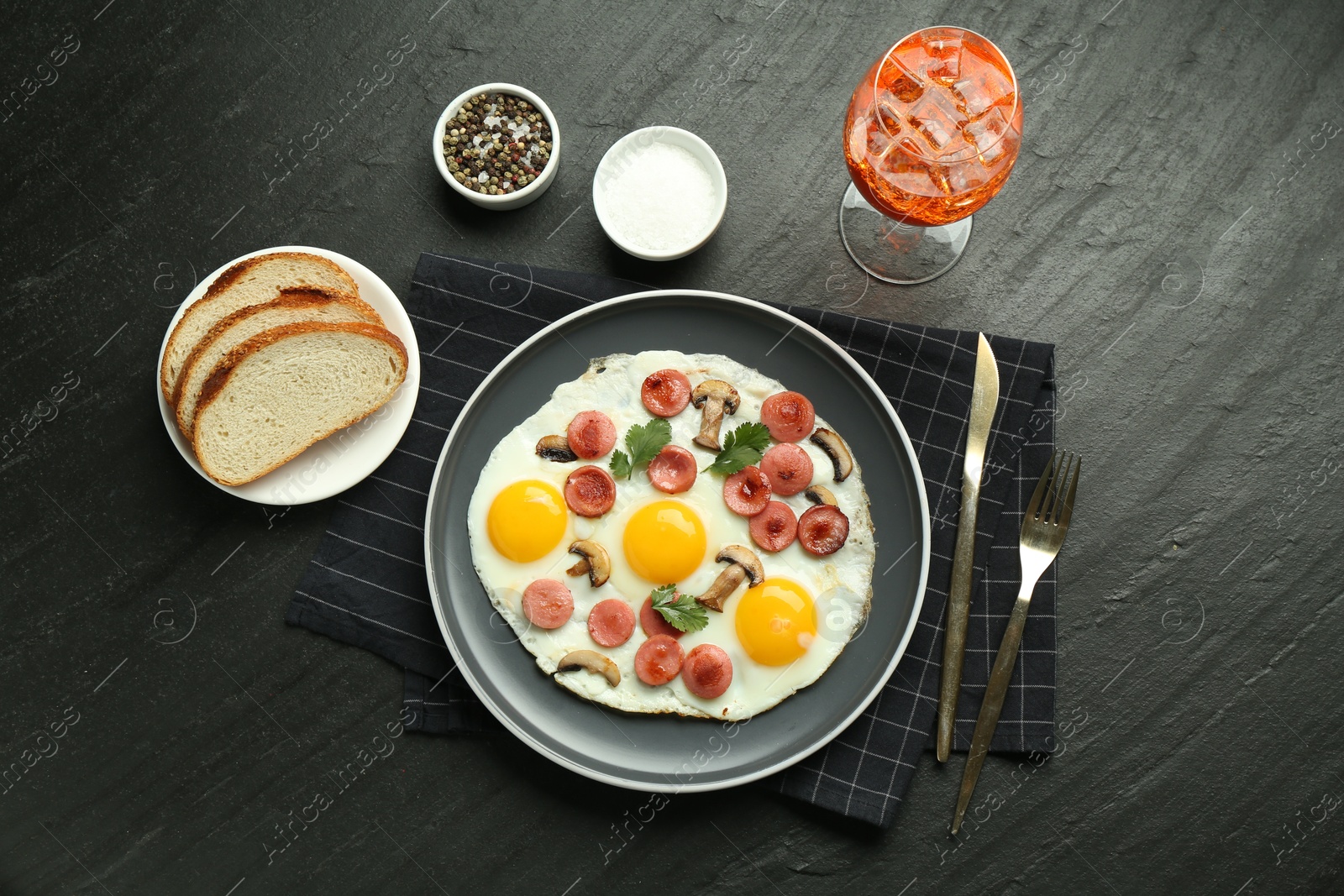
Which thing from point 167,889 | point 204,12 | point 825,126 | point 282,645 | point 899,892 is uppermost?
point 825,126

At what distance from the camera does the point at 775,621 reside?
3.30m

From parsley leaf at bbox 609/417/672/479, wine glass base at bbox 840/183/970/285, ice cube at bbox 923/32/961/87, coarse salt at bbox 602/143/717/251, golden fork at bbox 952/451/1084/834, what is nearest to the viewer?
ice cube at bbox 923/32/961/87

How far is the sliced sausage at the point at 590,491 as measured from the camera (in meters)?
3.41

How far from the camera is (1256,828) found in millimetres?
3648

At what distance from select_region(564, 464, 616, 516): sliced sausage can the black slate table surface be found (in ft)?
3.42

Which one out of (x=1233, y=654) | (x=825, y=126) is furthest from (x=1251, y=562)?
(x=825, y=126)

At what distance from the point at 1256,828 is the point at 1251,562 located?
116cm

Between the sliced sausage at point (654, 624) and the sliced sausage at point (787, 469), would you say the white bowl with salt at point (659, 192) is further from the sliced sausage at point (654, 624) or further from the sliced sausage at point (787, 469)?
the sliced sausage at point (654, 624)

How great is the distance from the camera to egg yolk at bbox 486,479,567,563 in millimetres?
3373

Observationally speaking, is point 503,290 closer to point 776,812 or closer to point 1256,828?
point 776,812

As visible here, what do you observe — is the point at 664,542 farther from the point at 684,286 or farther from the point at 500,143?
the point at 500,143

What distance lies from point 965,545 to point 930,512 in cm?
20

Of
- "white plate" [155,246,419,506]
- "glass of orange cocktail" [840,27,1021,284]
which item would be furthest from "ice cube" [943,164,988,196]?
"white plate" [155,246,419,506]

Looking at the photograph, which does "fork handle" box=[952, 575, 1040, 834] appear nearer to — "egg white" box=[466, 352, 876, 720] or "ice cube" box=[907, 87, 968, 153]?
"egg white" box=[466, 352, 876, 720]
